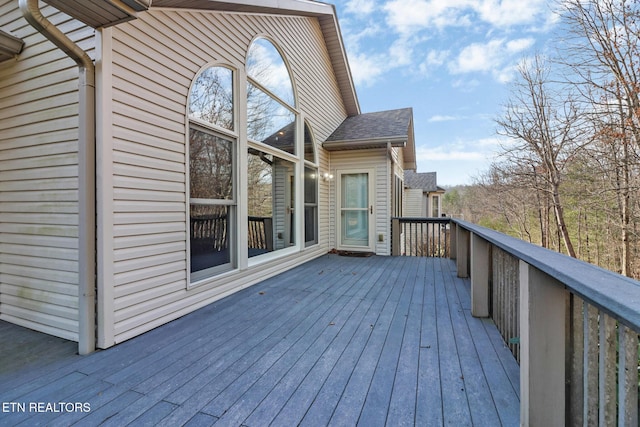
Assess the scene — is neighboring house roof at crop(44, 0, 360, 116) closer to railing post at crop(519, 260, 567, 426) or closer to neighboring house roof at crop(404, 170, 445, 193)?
railing post at crop(519, 260, 567, 426)

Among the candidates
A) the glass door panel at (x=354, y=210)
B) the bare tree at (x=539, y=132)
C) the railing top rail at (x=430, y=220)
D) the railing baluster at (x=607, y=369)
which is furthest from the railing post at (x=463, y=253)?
the bare tree at (x=539, y=132)

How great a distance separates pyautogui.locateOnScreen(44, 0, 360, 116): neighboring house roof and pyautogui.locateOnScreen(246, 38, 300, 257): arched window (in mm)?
616

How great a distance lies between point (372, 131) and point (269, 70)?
3102 millimetres

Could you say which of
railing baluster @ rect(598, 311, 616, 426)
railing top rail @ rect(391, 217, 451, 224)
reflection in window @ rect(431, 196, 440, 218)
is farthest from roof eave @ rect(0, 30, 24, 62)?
reflection in window @ rect(431, 196, 440, 218)

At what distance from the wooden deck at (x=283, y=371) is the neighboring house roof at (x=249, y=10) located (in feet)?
8.15

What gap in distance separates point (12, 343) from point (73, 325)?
475 mm

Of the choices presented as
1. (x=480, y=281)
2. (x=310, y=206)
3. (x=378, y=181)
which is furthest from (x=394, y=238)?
(x=480, y=281)

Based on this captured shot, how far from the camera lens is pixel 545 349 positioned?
1.29 meters

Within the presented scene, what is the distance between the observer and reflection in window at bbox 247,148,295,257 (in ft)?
A: 14.4

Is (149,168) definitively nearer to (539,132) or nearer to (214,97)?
(214,97)

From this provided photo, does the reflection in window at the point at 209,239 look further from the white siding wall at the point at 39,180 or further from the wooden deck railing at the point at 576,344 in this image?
the wooden deck railing at the point at 576,344

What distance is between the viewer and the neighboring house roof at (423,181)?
66.4ft

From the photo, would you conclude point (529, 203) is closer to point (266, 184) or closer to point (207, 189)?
point (266, 184)

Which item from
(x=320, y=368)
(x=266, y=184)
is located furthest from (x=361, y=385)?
(x=266, y=184)
